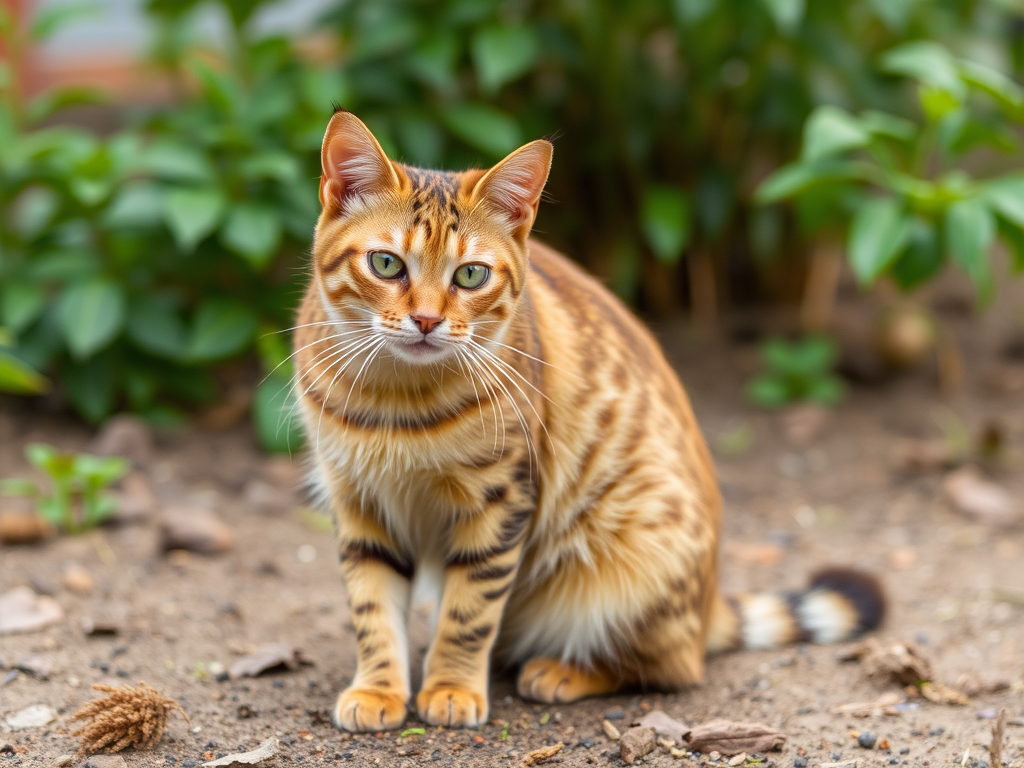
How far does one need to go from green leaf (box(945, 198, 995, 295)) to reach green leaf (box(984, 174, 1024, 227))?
5 cm

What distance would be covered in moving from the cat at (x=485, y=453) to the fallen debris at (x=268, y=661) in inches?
13.5

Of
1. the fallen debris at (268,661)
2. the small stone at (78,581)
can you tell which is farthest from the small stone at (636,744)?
the small stone at (78,581)

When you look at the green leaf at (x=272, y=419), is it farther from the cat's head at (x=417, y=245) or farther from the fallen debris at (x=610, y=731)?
the fallen debris at (x=610, y=731)

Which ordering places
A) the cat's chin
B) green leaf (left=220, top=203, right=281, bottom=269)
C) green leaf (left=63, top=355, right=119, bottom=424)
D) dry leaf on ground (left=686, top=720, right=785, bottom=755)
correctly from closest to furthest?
1. the cat's chin
2. dry leaf on ground (left=686, top=720, right=785, bottom=755)
3. green leaf (left=220, top=203, right=281, bottom=269)
4. green leaf (left=63, top=355, right=119, bottom=424)

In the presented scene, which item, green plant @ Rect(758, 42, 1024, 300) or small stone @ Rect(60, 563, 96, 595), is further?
green plant @ Rect(758, 42, 1024, 300)

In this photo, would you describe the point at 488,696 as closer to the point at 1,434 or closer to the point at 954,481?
the point at 954,481

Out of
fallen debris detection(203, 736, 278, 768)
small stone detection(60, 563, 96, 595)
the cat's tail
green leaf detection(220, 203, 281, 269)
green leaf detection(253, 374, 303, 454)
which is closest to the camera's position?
fallen debris detection(203, 736, 278, 768)

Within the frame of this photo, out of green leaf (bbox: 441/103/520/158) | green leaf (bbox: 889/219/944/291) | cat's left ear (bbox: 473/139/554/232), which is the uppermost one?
green leaf (bbox: 441/103/520/158)

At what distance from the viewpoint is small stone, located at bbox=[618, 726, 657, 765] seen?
2.56 metres

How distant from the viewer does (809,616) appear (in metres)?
3.40

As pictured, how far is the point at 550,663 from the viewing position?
309cm

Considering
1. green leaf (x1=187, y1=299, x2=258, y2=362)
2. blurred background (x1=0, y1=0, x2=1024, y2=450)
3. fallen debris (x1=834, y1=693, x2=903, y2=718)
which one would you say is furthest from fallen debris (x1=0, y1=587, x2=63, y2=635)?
fallen debris (x1=834, y1=693, x2=903, y2=718)

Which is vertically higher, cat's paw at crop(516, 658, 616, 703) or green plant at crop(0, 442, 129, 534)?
green plant at crop(0, 442, 129, 534)

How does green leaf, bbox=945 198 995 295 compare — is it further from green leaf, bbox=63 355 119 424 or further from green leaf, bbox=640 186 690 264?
green leaf, bbox=63 355 119 424
